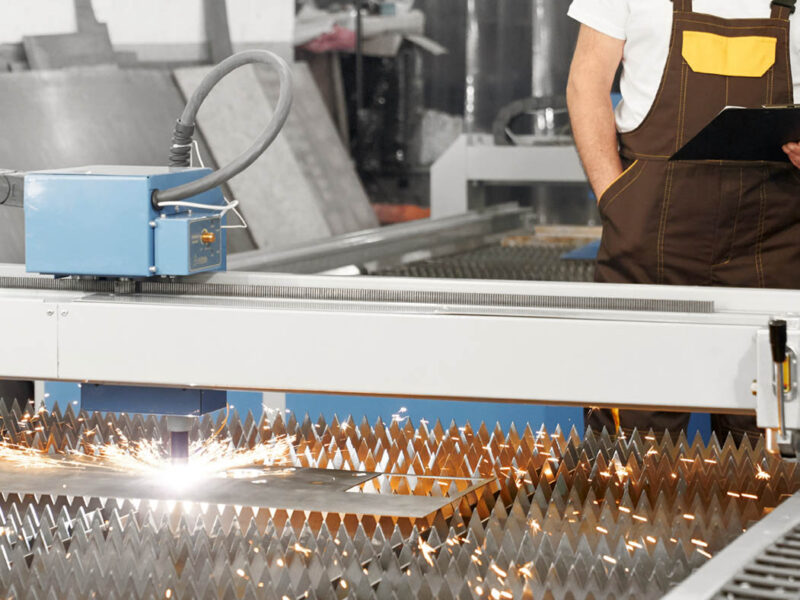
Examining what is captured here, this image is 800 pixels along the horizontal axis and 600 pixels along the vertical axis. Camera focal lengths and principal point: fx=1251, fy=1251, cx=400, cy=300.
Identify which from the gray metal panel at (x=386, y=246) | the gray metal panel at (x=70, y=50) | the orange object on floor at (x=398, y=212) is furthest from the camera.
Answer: the orange object on floor at (x=398, y=212)

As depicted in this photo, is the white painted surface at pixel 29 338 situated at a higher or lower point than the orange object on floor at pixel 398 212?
higher

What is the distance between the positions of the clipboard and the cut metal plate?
0.57 metres

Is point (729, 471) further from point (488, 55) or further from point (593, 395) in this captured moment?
point (488, 55)

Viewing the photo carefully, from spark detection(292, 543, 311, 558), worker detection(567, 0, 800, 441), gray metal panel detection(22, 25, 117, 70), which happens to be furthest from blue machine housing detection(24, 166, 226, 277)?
gray metal panel detection(22, 25, 117, 70)

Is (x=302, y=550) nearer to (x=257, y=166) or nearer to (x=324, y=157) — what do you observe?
(x=257, y=166)

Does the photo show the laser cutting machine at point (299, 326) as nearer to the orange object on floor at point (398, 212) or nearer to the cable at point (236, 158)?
the cable at point (236, 158)

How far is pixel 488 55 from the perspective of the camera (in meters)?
5.47

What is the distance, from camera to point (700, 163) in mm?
2156

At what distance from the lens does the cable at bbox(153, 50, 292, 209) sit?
4.66 ft

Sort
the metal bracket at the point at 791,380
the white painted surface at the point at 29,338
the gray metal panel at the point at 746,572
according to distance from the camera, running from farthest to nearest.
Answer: the white painted surface at the point at 29,338 → the metal bracket at the point at 791,380 → the gray metal panel at the point at 746,572

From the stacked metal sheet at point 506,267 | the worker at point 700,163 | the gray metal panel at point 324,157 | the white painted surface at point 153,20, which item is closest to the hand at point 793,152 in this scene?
the worker at point 700,163

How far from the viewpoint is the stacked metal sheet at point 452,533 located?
1.19 m

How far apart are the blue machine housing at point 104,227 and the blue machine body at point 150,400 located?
0.13 metres

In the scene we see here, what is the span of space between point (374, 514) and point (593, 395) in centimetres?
26
